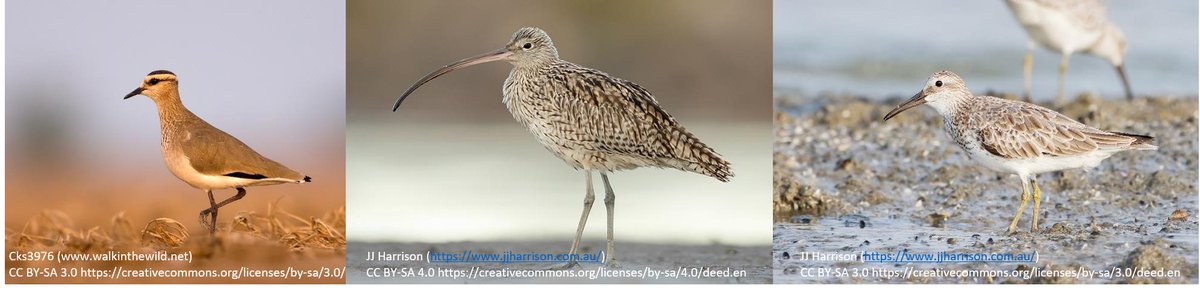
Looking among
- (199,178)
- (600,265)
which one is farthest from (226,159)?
(600,265)

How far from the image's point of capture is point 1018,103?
6.46 metres

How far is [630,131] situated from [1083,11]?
4665 millimetres

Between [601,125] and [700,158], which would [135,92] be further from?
[700,158]

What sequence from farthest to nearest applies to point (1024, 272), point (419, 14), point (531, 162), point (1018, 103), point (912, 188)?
point (419, 14)
point (531, 162)
point (912, 188)
point (1018, 103)
point (1024, 272)

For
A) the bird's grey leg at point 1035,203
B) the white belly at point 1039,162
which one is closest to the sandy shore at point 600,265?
the white belly at point 1039,162

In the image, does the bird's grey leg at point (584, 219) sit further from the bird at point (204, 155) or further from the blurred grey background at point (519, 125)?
the bird at point (204, 155)

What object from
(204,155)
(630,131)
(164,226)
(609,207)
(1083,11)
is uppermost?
(1083,11)

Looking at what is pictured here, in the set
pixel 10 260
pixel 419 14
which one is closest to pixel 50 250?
pixel 10 260

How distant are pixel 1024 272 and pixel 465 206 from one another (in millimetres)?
2884

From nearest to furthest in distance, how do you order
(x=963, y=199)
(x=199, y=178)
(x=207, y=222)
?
(x=199, y=178) < (x=207, y=222) < (x=963, y=199)

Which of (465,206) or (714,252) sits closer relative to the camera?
(714,252)

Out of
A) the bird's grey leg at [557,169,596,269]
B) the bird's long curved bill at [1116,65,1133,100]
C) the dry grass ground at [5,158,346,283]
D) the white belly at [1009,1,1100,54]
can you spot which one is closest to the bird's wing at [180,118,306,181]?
the dry grass ground at [5,158,346,283]

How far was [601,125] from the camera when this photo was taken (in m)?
5.79

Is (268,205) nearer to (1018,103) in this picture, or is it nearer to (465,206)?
(465,206)
